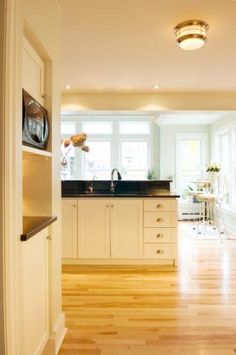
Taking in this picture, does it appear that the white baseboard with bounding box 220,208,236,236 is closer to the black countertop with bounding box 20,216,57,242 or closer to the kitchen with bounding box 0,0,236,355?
the kitchen with bounding box 0,0,236,355

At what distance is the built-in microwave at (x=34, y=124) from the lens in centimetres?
146

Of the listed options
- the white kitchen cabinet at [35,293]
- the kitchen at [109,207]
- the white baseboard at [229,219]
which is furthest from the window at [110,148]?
the white kitchen cabinet at [35,293]

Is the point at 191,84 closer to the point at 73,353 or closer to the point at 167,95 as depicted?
the point at 167,95

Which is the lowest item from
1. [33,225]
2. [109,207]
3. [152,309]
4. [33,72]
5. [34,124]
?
[152,309]

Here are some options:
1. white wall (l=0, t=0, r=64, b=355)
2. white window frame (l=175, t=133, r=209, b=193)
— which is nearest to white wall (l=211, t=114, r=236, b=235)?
white window frame (l=175, t=133, r=209, b=193)

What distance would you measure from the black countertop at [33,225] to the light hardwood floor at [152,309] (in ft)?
2.98

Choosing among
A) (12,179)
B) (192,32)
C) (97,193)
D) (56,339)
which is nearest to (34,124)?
(12,179)

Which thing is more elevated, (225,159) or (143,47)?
(143,47)

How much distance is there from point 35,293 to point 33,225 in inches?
14.8

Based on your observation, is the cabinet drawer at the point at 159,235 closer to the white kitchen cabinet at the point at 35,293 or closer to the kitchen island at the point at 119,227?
the kitchen island at the point at 119,227

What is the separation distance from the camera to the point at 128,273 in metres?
3.51

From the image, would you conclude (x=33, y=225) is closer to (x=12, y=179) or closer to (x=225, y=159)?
(x=12, y=179)

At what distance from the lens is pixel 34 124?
161 centimetres

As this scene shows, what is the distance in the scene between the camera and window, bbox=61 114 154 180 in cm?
793
